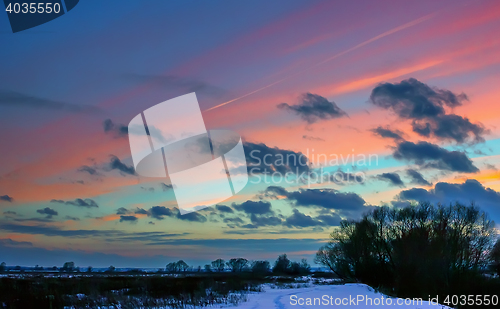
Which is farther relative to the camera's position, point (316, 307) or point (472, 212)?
point (472, 212)

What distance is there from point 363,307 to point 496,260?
4745 centimetres

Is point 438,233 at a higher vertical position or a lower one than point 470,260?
higher

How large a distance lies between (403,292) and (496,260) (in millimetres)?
21512

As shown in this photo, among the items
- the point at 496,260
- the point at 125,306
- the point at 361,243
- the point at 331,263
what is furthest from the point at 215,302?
the point at 331,263

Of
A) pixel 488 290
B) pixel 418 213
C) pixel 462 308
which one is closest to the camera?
pixel 462 308

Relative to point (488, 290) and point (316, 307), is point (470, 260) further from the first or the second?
point (316, 307)

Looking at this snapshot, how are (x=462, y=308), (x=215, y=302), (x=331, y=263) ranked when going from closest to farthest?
1. (x=215, y=302)
2. (x=462, y=308)
3. (x=331, y=263)

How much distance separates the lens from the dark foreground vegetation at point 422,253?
49656mm

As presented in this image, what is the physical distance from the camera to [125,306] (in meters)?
23.8

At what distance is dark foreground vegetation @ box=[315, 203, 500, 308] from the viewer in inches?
1955

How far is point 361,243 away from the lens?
66.8 metres

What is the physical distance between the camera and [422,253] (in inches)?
2016

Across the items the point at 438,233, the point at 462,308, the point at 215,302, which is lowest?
the point at 462,308

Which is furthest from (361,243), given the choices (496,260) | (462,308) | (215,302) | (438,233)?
(215,302)
